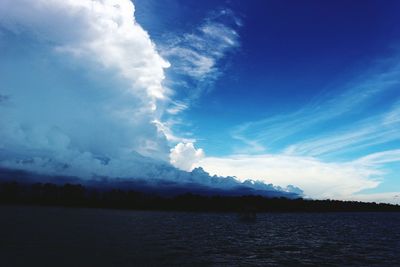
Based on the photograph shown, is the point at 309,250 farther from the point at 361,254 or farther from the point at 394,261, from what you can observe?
the point at 394,261

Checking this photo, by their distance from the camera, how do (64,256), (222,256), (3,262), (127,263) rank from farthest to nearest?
(222,256), (64,256), (127,263), (3,262)

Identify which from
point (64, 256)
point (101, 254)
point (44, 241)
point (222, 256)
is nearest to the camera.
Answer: point (64, 256)

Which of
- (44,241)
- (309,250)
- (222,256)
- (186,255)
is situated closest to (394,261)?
(309,250)

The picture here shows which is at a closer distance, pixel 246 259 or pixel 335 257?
pixel 246 259

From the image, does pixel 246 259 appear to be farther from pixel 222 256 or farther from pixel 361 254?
pixel 361 254

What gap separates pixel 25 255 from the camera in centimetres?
5812

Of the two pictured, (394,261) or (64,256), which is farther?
(394,261)

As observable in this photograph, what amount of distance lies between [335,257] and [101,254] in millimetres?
46846

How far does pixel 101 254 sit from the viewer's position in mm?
62906

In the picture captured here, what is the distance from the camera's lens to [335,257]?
7181 cm

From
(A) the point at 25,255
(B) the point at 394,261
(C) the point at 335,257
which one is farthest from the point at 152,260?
(B) the point at 394,261

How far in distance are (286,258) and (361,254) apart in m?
20.9

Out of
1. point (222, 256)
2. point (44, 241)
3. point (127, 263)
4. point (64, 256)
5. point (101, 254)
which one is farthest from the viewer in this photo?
point (44, 241)

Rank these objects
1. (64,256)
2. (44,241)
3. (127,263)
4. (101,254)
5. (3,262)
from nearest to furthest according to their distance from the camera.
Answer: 1. (3,262)
2. (127,263)
3. (64,256)
4. (101,254)
5. (44,241)
